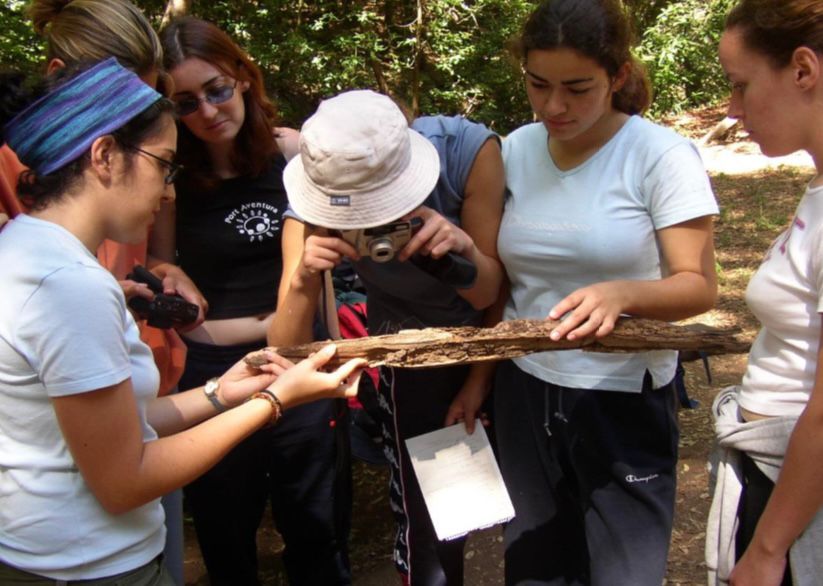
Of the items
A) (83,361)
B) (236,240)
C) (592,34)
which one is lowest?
(236,240)

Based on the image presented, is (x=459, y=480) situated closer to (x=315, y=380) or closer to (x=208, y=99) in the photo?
(x=315, y=380)

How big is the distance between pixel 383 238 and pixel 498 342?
344 millimetres

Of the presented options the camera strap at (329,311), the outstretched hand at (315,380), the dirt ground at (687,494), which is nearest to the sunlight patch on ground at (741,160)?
the dirt ground at (687,494)

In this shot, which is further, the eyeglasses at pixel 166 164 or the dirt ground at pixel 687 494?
the dirt ground at pixel 687 494

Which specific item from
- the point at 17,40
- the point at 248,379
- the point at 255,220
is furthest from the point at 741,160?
the point at 248,379

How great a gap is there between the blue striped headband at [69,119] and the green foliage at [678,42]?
8687 millimetres

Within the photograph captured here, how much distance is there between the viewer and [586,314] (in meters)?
1.58

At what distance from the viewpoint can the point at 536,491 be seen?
6.51 ft

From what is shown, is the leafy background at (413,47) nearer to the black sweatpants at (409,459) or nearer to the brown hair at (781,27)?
the black sweatpants at (409,459)

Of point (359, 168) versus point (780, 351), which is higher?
point (359, 168)

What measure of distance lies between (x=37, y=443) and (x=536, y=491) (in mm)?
1227

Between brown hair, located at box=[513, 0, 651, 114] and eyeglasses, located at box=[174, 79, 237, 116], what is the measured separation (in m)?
0.95

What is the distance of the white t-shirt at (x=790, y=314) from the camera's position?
1389 mm

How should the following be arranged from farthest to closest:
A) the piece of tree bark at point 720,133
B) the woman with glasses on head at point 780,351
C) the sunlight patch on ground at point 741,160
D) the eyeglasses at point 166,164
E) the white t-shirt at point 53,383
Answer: the piece of tree bark at point 720,133
the sunlight patch on ground at point 741,160
the eyeglasses at point 166,164
the woman with glasses on head at point 780,351
the white t-shirt at point 53,383
